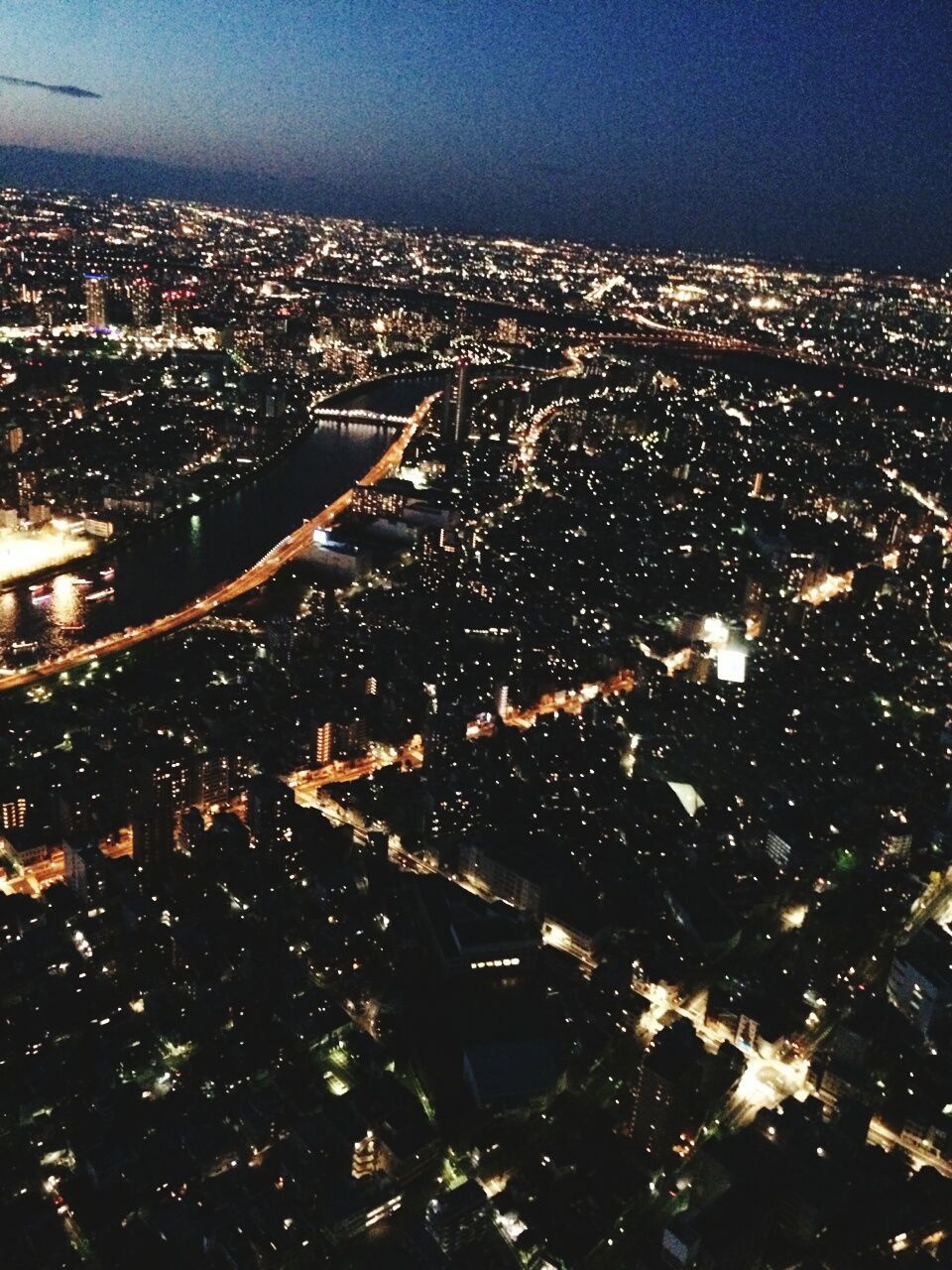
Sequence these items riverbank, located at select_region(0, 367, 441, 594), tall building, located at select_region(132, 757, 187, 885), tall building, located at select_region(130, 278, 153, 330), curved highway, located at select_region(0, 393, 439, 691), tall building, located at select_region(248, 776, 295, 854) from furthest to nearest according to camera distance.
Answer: tall building, located at select_region(130, 278, 153, 330) → riverbank, located at select_region(0, 367, 441, 594) → curved highway, located at select_region(0, 393, 439, 691) → tall building, located at select_region(248, 776, 295, 854) → tall building, located at select_region(132, 757, 187, 885)

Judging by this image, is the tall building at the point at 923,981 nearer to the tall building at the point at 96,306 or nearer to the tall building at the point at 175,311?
the tall building at the point at 175,311

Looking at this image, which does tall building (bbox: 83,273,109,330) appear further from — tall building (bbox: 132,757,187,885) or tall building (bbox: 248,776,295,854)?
tall building (bbox: 248,776,295,854)

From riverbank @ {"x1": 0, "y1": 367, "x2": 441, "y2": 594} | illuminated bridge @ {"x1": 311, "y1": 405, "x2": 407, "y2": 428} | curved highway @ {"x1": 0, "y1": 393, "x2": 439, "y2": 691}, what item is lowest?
curved highway @ {"x1": 0, "y1": 393, "x2": 439, "y2": 691}

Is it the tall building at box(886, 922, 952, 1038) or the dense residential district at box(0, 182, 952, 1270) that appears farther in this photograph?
the tall building at box(886, 922, 952, 1038)

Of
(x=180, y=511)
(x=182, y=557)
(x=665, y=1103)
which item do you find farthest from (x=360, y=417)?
(x=665, y=1103)

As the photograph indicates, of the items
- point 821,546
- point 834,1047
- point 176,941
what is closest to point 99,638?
point 176,941

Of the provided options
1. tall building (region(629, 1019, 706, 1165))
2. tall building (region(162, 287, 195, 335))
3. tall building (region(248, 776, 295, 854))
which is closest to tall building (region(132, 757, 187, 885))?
tall building (region(248, 776, 295, 854))

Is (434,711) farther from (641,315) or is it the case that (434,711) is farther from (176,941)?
(641,315)
